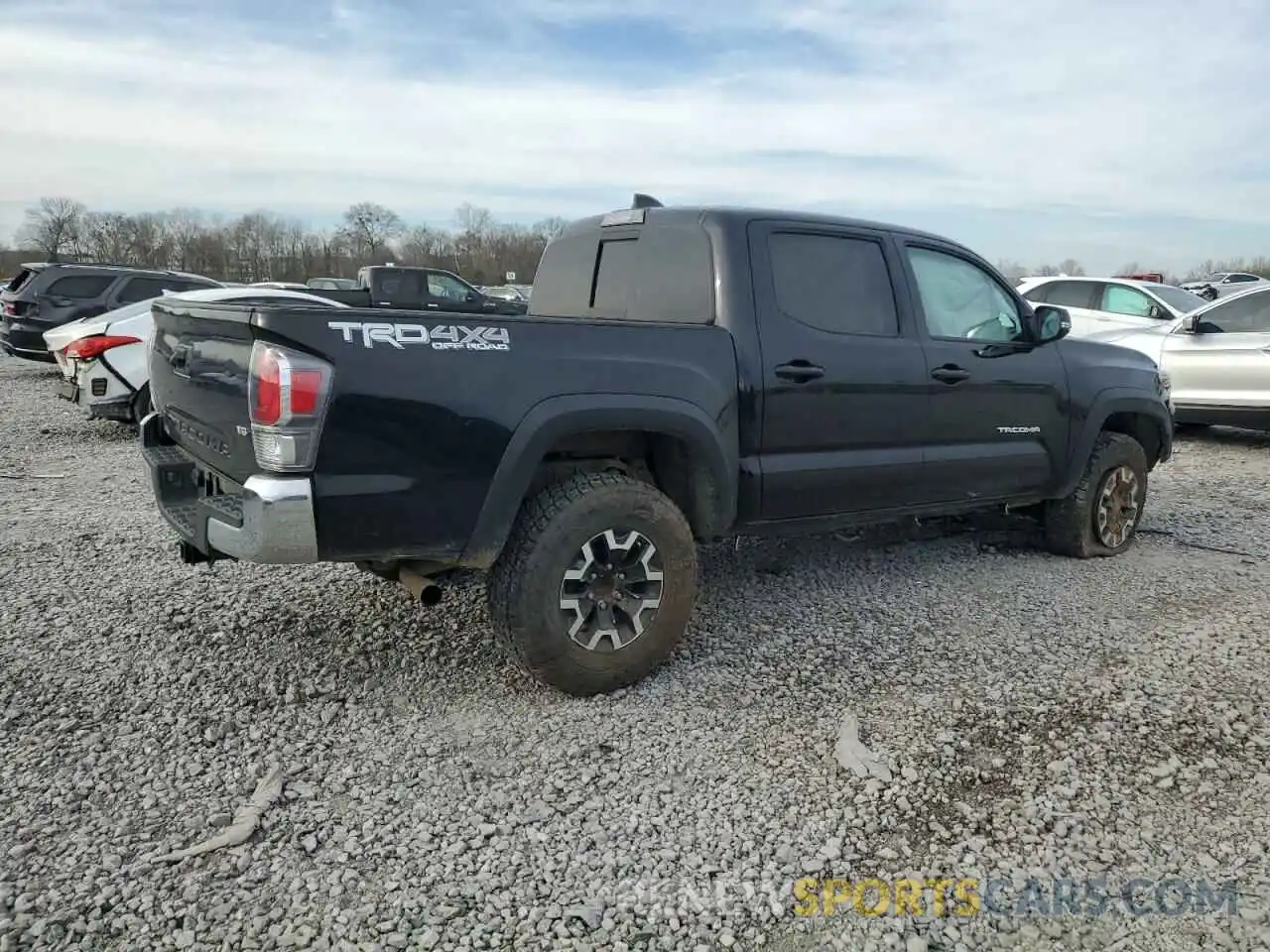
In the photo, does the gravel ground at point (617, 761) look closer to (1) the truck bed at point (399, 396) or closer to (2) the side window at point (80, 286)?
(1) the truck bed at point (399, 396)

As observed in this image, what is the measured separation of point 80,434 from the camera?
31.3ft

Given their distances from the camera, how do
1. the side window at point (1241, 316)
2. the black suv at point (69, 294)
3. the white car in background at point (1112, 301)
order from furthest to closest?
Answer: 1. the black suv at point (69, 294)
2. the white car in background at point (1112, 301)
3. the side window at point (1241, 316)

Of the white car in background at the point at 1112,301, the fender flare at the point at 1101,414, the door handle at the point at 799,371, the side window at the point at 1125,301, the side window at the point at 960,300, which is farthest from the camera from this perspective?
the side window at the point at 1125,301

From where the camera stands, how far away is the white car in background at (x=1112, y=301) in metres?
11.1

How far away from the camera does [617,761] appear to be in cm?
315

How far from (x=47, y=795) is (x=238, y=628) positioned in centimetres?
135

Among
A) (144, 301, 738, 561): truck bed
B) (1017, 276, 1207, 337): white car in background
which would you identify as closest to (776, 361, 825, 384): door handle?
(144, 301, 738, 561): truck bed

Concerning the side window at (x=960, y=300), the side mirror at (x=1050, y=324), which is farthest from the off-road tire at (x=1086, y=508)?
the side window at (x=960, y=300)

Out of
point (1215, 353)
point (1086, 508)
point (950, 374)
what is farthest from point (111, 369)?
point (1215, 353)

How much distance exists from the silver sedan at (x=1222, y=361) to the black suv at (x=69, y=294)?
12.1 metres

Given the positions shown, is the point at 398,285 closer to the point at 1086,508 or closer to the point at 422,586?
the point at 1086,508

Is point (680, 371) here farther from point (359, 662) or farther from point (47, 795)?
point (47, 795)

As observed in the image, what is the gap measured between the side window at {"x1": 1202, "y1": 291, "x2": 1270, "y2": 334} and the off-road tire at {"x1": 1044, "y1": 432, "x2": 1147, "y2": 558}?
490 cm

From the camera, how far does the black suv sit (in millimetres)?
12742
